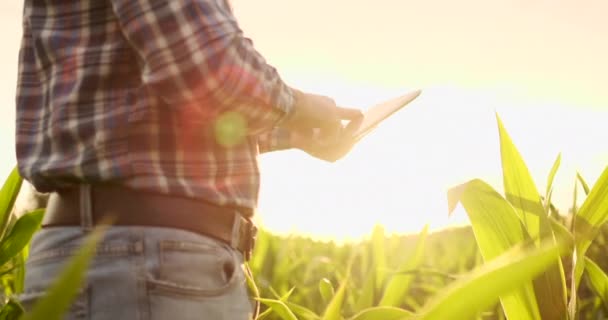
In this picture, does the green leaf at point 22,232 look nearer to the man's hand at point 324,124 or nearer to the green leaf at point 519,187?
the man's hand at point 324,124

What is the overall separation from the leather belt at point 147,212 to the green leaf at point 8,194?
1.67ft

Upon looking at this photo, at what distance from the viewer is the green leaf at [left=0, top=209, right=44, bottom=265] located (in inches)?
59.6

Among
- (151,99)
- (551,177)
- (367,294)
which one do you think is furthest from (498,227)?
(367,294)

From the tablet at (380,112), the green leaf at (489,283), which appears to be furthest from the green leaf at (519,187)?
the green leaf at (489,283)

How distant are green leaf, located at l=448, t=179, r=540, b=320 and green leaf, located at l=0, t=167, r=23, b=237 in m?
0.98

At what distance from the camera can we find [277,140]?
1336 mm

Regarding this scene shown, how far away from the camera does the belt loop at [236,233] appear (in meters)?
1.06

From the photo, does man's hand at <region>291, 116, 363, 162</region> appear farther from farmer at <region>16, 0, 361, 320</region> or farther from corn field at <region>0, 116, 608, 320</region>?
corn field at <region>0, 116, 608, 320</region>

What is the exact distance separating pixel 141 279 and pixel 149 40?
30 cm

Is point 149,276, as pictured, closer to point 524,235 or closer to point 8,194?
point 524,235

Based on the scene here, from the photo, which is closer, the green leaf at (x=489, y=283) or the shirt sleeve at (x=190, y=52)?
the green leaf at (x=489, y=283)

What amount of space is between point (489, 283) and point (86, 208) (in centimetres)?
73

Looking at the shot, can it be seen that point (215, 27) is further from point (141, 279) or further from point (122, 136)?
point (141, 279)

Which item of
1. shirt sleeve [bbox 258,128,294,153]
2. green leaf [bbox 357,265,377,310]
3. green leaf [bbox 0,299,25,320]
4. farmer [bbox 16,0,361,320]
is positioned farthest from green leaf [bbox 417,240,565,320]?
green leaf [bbox 357,265,377,310]
